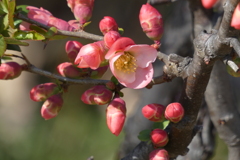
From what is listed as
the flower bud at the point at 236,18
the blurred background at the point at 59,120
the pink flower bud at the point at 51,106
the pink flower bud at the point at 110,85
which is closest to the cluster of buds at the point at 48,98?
the pink flower bud at the point at 51,106

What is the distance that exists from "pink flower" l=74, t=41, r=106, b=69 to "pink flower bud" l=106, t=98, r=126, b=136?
9 cm

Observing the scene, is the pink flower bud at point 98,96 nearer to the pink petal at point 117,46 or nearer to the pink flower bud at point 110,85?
the pink flower bud at point 110,85

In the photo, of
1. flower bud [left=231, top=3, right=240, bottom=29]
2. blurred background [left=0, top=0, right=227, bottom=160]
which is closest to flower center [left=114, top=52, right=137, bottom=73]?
flower bud [left=231, top=3, right=240, bottom=29]

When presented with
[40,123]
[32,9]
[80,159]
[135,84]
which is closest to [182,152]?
[135,84]

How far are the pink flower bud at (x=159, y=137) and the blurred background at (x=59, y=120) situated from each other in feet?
4.13

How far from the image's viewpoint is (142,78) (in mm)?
635

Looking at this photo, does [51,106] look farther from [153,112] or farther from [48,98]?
[153,112]

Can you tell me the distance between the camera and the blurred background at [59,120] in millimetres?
2579

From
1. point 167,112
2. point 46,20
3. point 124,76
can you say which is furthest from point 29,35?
→ point 167,112

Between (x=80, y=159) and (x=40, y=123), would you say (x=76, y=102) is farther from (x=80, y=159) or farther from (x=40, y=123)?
(x=80, y=159)

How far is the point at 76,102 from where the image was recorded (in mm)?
3104

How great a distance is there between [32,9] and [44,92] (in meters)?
0.19

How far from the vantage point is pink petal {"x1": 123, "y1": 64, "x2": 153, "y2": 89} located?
627 mm

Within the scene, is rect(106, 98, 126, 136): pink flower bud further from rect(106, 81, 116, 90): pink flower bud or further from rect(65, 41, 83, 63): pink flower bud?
rect(65, 41, 83, 63): pink flower bud
